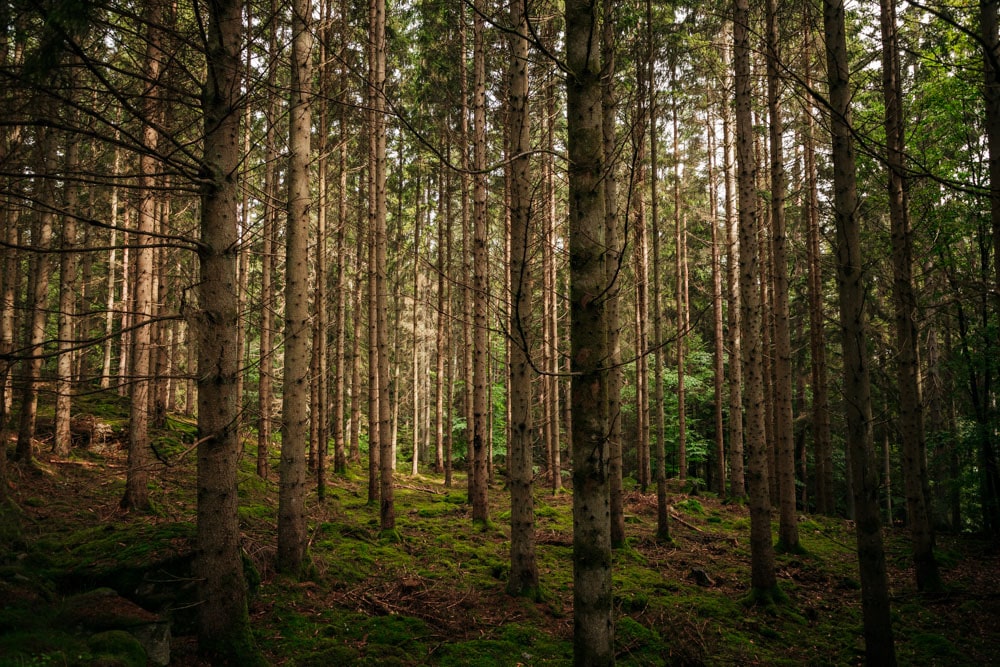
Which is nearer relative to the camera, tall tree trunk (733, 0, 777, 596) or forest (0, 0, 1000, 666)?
forest (0, 0, 1000, 666)

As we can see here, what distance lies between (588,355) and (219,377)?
2993 mm

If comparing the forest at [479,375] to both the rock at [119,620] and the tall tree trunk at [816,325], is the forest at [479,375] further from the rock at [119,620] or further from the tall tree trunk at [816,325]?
the tall tree trunk at [816,325]

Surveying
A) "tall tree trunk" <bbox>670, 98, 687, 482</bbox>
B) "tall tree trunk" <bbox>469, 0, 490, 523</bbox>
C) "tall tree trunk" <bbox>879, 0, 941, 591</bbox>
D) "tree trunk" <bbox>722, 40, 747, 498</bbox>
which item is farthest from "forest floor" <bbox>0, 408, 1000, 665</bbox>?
"tall tree trunk" <bbox>670, 98, 687, 482</bbox>

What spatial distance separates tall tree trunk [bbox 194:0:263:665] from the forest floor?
27 centimetres

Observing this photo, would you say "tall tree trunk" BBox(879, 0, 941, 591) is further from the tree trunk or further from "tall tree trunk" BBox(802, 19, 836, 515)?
"tall tree trunk" BBox(802, 19, 836, 515)

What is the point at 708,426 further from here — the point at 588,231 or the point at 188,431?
the point at 588,231

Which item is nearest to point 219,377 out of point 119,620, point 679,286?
point 119,620

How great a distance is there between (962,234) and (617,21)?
9.34m

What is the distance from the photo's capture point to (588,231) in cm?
305

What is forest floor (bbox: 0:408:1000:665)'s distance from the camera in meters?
5.00

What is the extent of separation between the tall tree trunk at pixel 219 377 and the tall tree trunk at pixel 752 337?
6643 millimetres

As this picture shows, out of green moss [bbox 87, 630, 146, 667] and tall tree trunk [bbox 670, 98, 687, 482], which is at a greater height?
tall tree trunk [bbox 670, 98, 687, 482]

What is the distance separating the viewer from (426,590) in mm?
7066

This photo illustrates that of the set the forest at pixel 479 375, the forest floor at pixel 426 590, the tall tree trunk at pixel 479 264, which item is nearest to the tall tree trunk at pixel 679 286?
the forest at pixel 479 375
